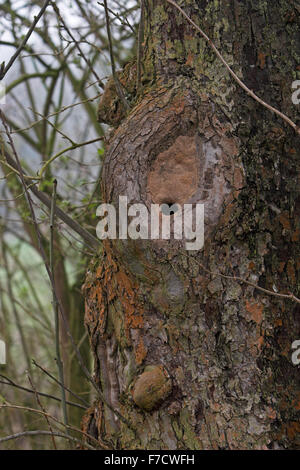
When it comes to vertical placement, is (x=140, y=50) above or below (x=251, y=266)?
above

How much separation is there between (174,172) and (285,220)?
0.40 m

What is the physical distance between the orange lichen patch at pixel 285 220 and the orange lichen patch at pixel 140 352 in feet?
1.98

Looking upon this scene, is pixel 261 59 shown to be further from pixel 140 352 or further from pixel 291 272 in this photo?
pixel 140 352

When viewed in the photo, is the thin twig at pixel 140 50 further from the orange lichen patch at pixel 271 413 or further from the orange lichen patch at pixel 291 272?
the orange lichen patch at pixel 271 413

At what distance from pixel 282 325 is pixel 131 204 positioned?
62 centimetres

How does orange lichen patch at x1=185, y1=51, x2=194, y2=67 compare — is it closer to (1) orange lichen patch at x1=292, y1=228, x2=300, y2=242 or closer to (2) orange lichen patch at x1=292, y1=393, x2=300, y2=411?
(1) orange lichen patch at x1=292, y1=228, x2=300, y2=242

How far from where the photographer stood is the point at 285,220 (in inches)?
66.1

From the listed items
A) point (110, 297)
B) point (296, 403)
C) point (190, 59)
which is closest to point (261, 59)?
point (190, 59)

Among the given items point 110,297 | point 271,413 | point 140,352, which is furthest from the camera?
point 110,297

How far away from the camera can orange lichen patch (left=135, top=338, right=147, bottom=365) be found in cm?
165

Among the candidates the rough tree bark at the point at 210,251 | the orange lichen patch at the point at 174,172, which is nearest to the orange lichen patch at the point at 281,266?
the rough tree bark at the point at 210,251

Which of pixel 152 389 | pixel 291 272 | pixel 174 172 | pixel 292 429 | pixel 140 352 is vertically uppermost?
pixel 174 172

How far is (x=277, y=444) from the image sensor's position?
5.04 ft

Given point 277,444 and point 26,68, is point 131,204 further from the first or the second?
point 26,68
